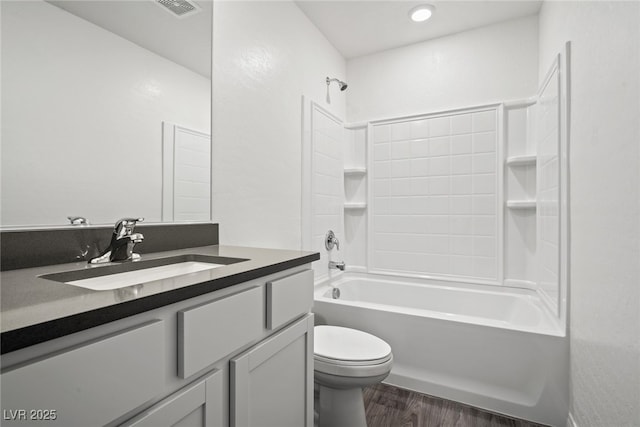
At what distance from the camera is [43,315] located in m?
0.50

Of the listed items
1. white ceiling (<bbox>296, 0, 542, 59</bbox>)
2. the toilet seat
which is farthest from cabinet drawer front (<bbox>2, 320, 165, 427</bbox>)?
white ceiling (<bbox>296, 0, 542, 59</bbox>)

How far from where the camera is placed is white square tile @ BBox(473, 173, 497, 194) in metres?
2.51

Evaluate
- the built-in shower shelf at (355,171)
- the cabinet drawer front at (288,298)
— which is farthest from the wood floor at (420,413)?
the built-in shower shelf at (355,171)

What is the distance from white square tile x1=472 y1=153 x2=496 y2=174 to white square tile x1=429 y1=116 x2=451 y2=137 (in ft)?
1.03

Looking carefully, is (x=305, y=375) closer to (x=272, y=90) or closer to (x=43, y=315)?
(x=43, y=315)

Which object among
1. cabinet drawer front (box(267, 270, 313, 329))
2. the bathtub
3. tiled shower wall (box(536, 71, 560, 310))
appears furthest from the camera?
tiled shower wall (box(536, 71, 560, 310))

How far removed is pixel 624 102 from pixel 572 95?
Answer: 638mm

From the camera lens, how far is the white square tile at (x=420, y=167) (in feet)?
9.05

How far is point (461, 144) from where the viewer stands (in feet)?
8.63

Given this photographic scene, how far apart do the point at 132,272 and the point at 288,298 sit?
508 mm

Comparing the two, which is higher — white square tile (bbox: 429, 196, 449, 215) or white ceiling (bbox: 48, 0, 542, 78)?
white ceiling (bbox: 48, 0, 542, 78)

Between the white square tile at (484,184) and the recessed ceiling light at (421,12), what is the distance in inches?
50.3

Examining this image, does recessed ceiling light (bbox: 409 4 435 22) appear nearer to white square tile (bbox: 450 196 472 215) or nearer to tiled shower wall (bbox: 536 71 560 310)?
tiled shower wall (bbox: 536 71 560 310)

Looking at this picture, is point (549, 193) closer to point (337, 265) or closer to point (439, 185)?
point (439, 185)
